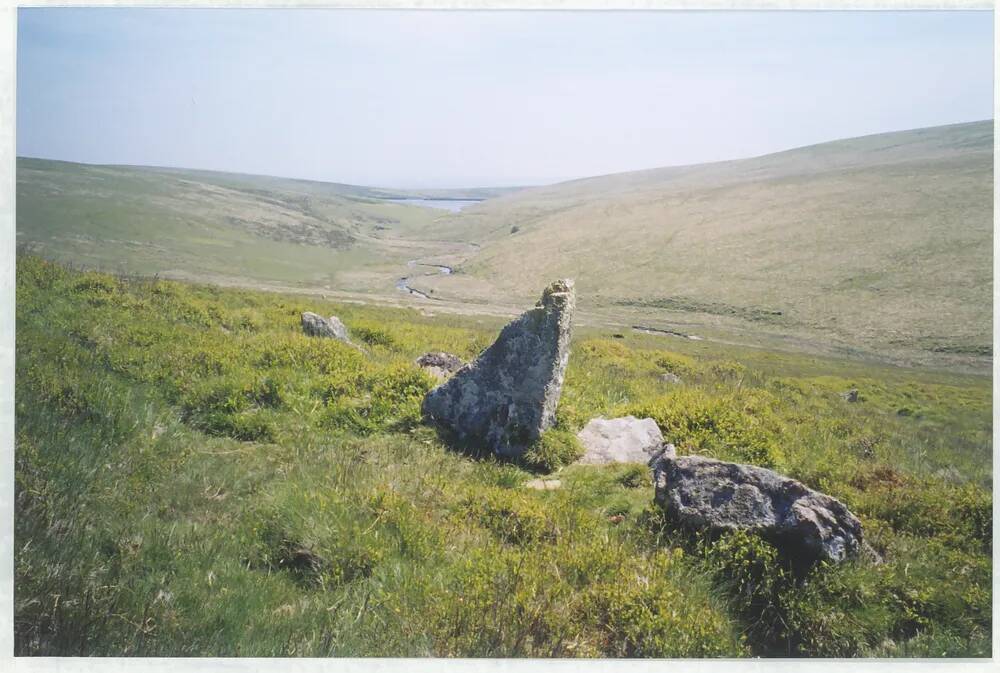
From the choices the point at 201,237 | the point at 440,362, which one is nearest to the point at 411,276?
the point at 201,237

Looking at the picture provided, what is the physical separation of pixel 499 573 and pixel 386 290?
287ft

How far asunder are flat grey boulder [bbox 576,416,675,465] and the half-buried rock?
0.69 m

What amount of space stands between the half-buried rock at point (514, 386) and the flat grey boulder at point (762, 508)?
2283mm

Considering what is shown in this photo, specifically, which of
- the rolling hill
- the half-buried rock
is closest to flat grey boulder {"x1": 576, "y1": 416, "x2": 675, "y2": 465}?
the half-buried rock

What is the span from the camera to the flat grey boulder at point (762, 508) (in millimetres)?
4719

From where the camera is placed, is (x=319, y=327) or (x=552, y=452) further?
(x=319, y=327)

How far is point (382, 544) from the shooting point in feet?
14.6

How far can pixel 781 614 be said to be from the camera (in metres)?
4.57

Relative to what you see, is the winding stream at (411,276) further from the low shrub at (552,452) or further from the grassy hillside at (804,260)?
the low shrub at (552,452)

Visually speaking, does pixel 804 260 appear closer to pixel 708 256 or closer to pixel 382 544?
pixel 708 256

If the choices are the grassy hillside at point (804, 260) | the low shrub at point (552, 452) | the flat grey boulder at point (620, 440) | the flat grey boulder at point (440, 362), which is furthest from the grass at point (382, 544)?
the grassy hillside at point (804, 260)

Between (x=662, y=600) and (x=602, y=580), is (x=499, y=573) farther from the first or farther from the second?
(x=662, y=600)

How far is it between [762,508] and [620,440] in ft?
9.61

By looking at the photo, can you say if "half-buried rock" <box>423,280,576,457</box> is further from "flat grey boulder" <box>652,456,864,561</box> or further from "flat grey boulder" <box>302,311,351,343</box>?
"flat grey boulder" <box>302,311,351,343</box>
